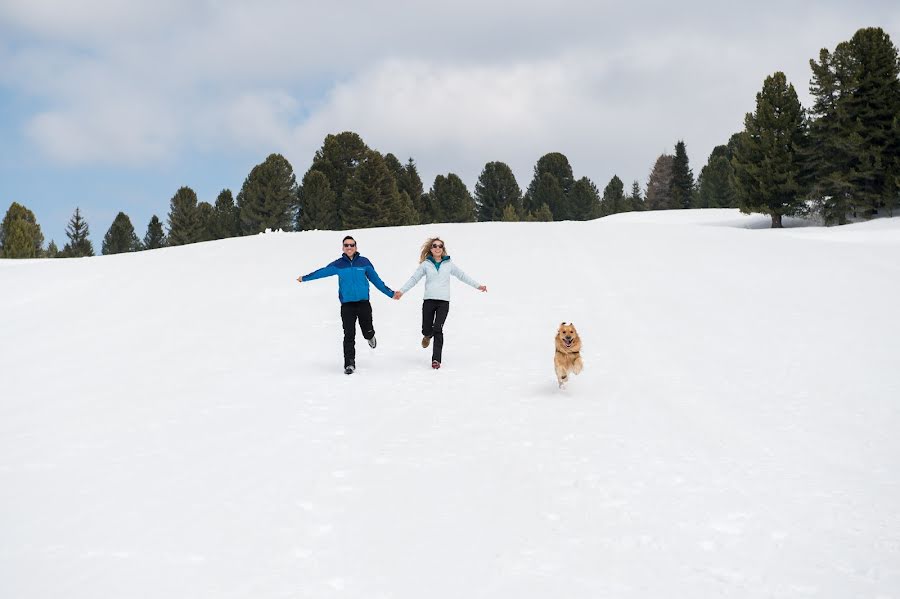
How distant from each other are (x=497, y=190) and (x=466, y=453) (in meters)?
87.0

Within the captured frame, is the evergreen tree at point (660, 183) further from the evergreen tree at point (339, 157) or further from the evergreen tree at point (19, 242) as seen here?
the evergreen tree at point (19, 242)

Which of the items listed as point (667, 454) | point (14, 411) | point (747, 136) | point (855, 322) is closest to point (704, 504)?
point (667, 454)

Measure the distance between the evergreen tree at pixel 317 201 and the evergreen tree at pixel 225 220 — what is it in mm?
11899

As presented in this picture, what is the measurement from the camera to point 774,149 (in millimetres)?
40531

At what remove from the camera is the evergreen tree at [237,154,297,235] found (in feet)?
229

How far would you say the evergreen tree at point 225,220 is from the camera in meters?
76.5

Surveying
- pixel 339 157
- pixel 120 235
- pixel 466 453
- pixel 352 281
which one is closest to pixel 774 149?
pixel 352 281

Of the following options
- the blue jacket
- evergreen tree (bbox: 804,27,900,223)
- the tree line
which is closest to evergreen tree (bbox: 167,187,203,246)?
the tree line

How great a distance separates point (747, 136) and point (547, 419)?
131 feet

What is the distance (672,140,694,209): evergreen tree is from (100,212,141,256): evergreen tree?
65982mm

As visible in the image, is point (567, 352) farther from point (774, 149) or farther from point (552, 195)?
point (552, 195)

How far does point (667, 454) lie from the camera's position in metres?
6.48

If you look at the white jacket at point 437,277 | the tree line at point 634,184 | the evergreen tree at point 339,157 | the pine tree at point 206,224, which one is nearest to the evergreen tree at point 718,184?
the tree line at point 634,184

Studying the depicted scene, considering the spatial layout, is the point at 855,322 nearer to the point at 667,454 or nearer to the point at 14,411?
the point at 667,454
